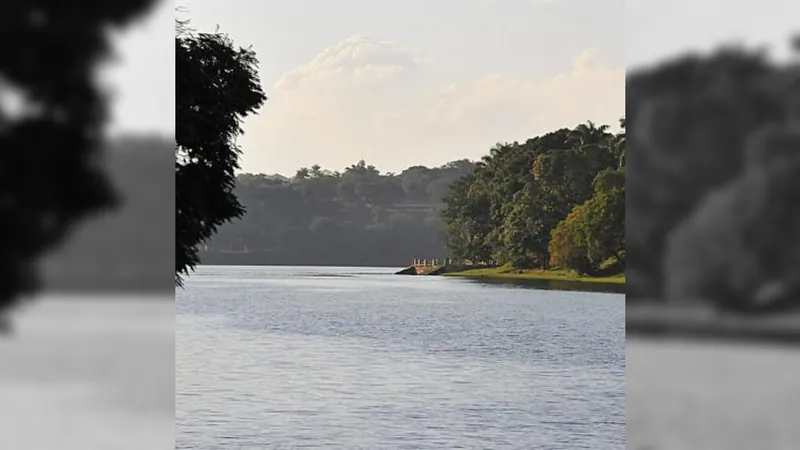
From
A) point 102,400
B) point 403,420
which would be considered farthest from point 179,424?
point 102,400

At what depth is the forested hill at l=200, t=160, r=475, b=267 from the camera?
2655 cm

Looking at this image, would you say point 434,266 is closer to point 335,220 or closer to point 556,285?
point 335,220

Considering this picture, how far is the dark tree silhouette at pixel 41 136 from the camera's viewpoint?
2.04 meters

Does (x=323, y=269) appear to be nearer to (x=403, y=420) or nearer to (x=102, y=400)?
(x=403, y=420)

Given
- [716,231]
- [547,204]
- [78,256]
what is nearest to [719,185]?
[716,231]

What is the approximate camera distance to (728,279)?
186 centimetres

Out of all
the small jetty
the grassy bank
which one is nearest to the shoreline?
the grassy bank

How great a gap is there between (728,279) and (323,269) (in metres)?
25.9

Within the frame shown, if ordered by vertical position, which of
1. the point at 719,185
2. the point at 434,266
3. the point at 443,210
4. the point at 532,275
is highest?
the point at 443,210

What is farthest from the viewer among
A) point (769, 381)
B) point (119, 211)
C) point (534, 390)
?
point (534, 390)

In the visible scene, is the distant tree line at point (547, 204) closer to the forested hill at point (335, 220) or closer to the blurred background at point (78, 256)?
the forested hill at point (335, 220)

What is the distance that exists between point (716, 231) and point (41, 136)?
4.00 feet

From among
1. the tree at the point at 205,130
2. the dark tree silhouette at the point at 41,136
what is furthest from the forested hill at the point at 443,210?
the dark tree silhouette at the point at 41,136

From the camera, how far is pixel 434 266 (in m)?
27.1
